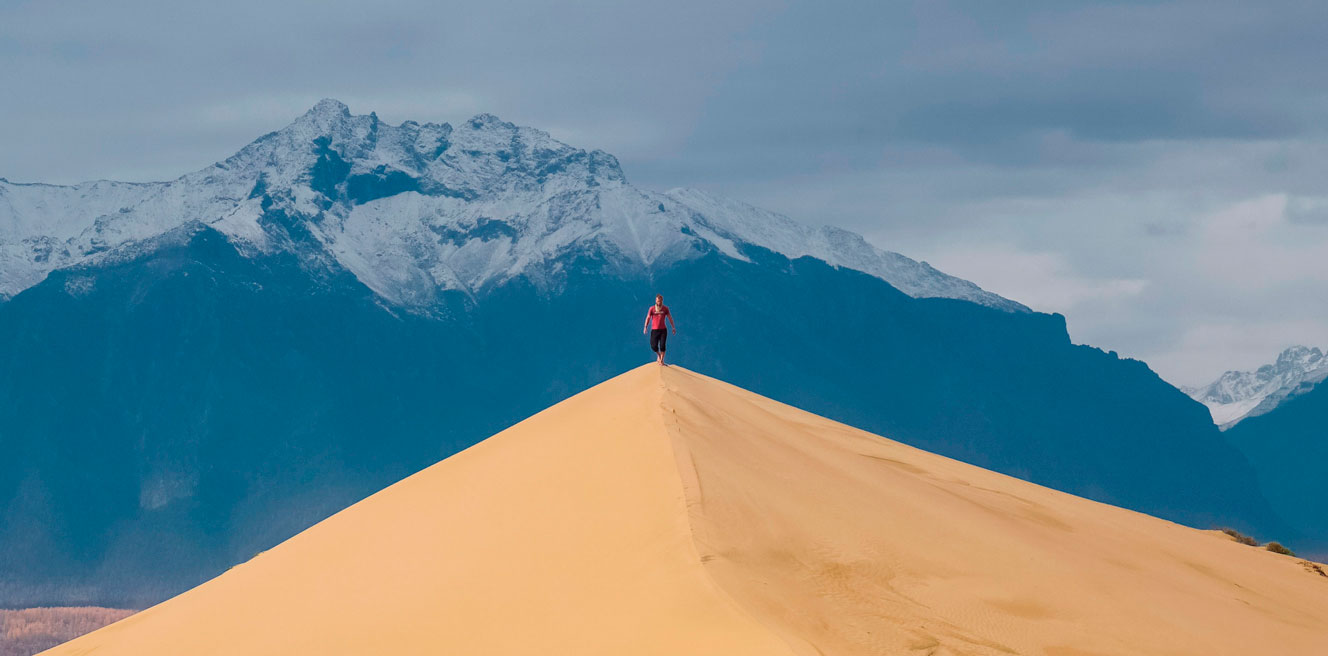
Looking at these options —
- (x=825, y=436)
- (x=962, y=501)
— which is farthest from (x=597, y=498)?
(x=825, y=436)

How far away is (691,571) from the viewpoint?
16.5 m

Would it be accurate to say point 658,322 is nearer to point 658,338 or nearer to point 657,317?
point 657,317

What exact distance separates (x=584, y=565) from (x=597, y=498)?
242cm

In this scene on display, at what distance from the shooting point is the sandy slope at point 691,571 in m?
16.2

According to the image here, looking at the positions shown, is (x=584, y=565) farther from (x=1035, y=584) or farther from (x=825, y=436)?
(x=825, y=436)

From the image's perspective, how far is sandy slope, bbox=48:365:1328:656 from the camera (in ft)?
53.2

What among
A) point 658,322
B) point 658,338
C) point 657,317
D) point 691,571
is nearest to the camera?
point 691,571

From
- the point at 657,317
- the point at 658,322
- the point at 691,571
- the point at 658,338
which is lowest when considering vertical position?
the point at 691,571

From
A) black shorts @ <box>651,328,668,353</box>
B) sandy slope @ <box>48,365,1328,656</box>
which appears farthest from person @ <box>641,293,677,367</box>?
sandy slope @ <box>48,365,1328,656</box>

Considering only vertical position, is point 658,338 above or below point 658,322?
below

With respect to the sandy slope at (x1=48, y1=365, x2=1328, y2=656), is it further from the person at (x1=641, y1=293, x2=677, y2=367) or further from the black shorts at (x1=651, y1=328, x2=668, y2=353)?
the black shorts at (x1=651, y1=328, x2=668, y2=353)

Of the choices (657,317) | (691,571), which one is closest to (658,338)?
(657,317)

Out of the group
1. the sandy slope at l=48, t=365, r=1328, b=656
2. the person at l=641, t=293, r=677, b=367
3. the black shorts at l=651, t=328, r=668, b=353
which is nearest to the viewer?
the sandy slope at l=48, t=365, r=1328, b=656

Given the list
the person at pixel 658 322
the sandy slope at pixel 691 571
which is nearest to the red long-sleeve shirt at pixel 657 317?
the person at pixel 658 322
